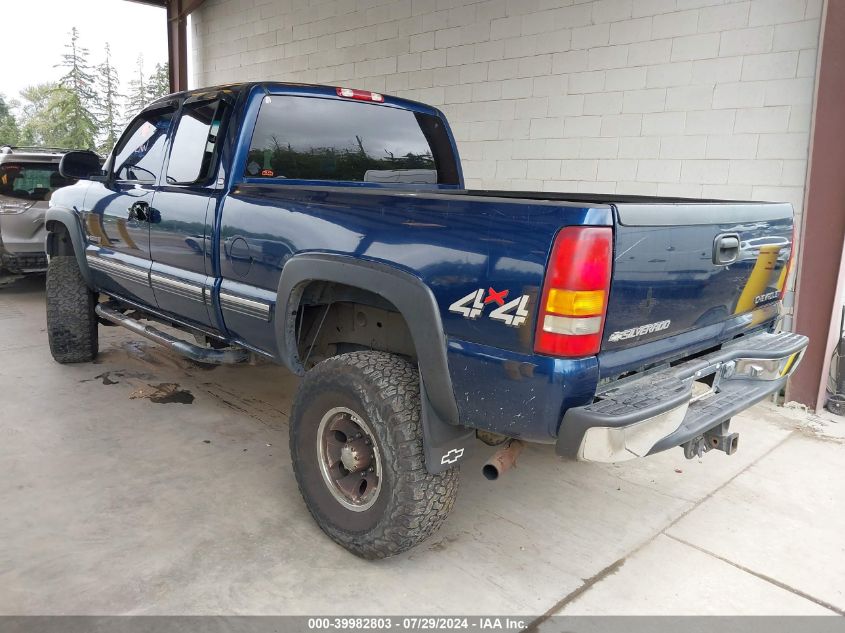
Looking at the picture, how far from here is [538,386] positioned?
6.43 ft

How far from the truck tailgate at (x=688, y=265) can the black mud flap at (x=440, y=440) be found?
25.4 inches

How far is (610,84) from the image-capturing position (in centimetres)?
527

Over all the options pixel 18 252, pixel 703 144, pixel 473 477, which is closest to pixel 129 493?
pixel 473 477

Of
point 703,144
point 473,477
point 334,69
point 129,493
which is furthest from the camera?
point 334,69

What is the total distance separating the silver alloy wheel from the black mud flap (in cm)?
24

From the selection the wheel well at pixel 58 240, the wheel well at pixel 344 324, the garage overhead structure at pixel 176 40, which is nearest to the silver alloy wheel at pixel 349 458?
the wheel well at pixel 344 324

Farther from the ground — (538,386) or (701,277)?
(701,277)

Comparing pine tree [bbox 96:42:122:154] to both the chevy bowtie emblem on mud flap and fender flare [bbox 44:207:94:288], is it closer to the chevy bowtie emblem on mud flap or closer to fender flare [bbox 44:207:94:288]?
fender flare [bbox 44:207:94:288]

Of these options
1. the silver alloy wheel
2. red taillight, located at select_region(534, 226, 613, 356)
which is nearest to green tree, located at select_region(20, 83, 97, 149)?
the silver alloy wheel

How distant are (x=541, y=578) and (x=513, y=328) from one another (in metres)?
1.17

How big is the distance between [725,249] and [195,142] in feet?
8.72

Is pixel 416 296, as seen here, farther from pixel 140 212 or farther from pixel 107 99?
pixel 107 99

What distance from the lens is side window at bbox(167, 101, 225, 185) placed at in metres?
3.23

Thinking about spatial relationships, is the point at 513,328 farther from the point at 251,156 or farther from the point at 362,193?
the point at 251,156
